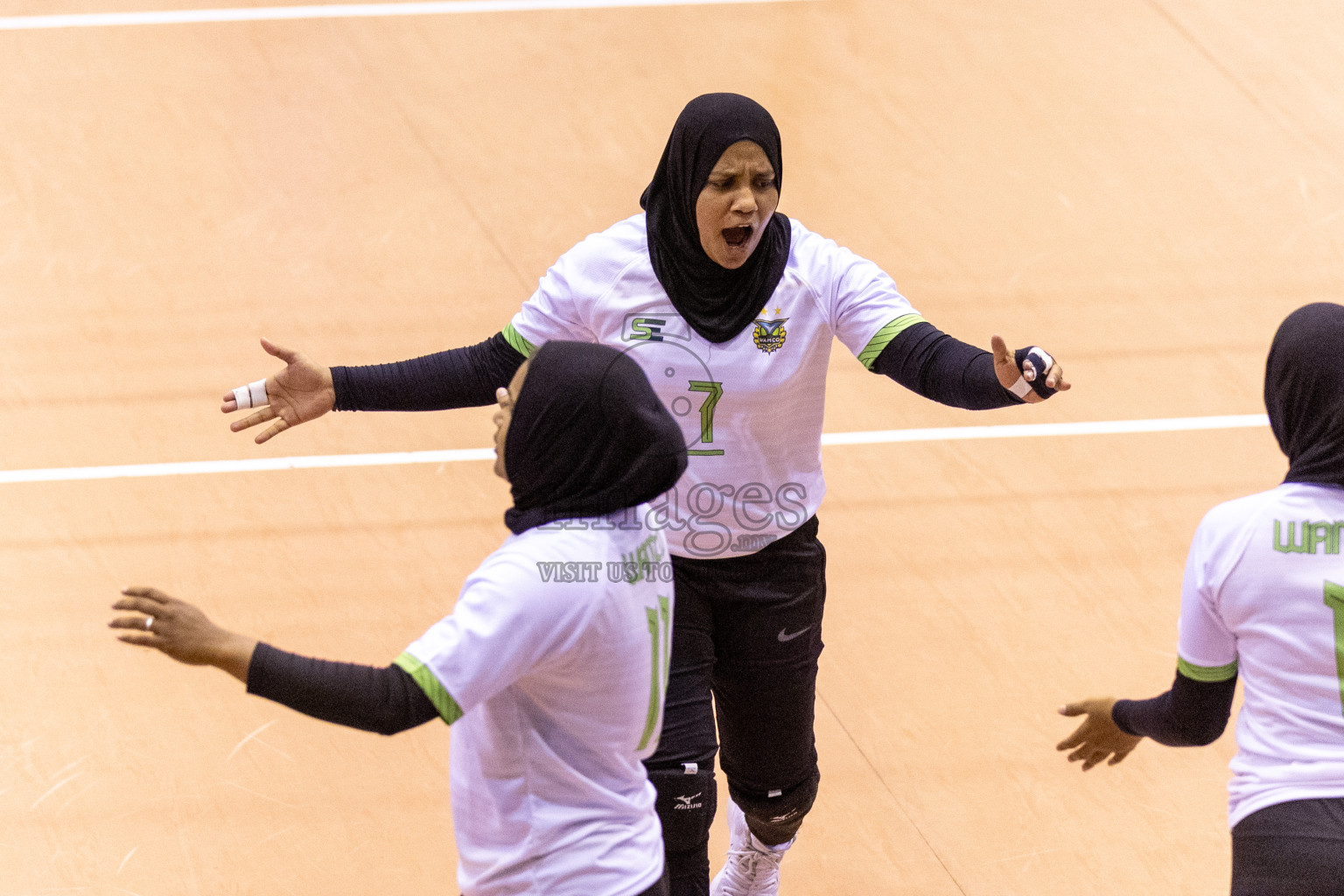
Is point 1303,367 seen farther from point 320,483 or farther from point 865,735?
point 320,483

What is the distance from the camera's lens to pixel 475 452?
20.6ft

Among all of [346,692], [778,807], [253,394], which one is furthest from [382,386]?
[778,807]

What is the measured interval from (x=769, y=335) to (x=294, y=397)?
1.19m

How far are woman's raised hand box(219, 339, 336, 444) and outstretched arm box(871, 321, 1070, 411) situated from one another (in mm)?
1355

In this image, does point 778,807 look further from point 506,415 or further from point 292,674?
point 292,674

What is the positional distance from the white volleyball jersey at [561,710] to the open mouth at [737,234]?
0.96 m

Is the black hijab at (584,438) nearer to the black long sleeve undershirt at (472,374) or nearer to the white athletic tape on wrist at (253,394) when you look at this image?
the black long sleeve undershirt at (472,374)

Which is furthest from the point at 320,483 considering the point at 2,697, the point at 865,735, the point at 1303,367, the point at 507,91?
the point at 1303,367

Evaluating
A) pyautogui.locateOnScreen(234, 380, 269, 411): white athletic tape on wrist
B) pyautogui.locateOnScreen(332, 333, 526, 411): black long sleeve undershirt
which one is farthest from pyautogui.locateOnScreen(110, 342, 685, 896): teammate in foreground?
pyautogui.locateOnScreen(234, 380, 269, 411): white athletic tape on wrist

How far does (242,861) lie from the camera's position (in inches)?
178

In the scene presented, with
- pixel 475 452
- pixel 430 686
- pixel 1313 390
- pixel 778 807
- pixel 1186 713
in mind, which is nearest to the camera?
pixel 430 686

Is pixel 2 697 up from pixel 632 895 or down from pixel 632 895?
down

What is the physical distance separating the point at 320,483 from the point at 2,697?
148cm

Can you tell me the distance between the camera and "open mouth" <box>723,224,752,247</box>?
355 cm
